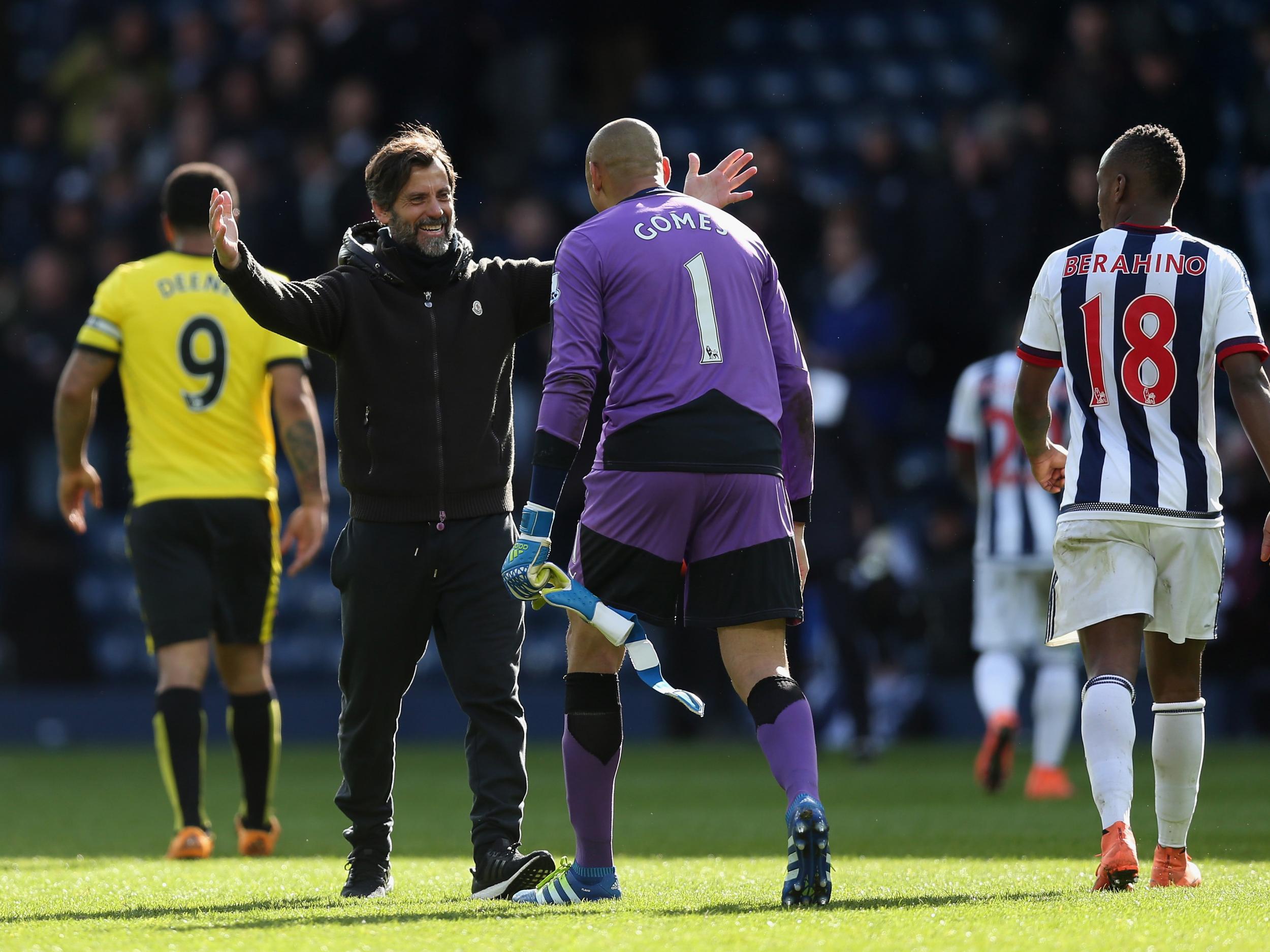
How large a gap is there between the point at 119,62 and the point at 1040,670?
41.0 feet

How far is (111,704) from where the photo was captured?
1502 centimetres

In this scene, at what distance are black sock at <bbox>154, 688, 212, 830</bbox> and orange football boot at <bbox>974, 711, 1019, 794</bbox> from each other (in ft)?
12.7

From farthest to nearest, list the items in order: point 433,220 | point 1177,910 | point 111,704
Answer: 1. point 111,704
2. point 433,220
3. point 1177,910

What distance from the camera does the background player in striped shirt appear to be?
9586mm

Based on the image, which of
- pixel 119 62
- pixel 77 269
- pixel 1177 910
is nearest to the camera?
pixel 1177 910

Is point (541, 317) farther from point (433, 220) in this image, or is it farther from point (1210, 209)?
point (1210, 209)

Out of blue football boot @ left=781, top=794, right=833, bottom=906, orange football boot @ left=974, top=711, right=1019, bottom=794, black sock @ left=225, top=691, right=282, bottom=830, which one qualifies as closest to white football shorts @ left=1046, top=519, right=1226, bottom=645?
blue football boot @ left=781, top=794, right=833, bottom=906

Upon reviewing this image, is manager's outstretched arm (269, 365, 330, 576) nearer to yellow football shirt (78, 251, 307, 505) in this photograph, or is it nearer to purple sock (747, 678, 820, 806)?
yellow football shirt (78, 251, 307, 505)

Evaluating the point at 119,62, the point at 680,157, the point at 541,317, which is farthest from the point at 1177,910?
the point at 119,62

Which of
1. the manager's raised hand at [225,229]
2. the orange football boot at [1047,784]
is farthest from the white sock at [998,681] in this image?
the manager's raised hand at [225,229]

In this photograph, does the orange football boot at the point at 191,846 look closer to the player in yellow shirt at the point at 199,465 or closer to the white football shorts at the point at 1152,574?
the player in yellow shirt at the point at 199,465

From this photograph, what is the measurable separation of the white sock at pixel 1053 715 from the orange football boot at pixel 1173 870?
3.80 metres

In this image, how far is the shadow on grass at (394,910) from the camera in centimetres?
488

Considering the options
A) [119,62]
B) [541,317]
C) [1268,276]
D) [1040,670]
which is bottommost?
[1040,670]
